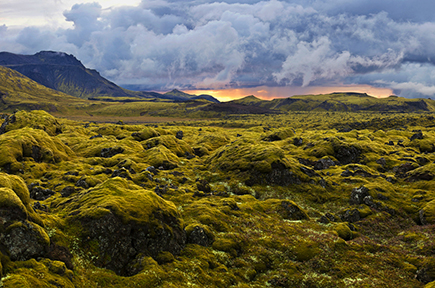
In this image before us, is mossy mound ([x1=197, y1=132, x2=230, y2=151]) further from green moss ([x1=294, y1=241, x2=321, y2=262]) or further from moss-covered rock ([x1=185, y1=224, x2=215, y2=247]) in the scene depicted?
green moss ([x1=294, y1=241, x2=321, y2=262])

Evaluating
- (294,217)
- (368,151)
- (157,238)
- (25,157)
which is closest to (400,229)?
(294,217)

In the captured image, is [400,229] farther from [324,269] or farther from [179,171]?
[179,171]

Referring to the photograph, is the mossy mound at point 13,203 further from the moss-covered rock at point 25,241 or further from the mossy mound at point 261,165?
the mossy mound at point 261,165

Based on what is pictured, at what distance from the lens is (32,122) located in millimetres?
90250

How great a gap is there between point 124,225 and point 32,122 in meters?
84.7

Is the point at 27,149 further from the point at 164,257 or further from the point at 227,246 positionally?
the point at 227,246

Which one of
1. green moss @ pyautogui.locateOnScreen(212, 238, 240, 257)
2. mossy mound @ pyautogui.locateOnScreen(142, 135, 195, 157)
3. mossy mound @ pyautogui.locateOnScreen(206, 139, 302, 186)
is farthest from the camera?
mossy mound @ pyautogui.locateOnScreen(142, 135, 195, 157)

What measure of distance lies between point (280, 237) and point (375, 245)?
1321 centimetres

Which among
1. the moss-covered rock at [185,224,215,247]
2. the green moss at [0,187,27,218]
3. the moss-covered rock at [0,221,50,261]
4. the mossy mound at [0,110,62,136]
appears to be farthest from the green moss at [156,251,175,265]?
the mossy mound at [0,110,62,136]

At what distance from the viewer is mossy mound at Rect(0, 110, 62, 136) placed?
8697 centimetres

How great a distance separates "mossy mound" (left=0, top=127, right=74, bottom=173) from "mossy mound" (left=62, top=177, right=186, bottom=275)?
33538 mm

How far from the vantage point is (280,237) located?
37.5 meters

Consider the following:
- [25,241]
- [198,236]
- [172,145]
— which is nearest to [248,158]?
[172,145]

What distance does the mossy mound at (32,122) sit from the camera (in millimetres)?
86975
